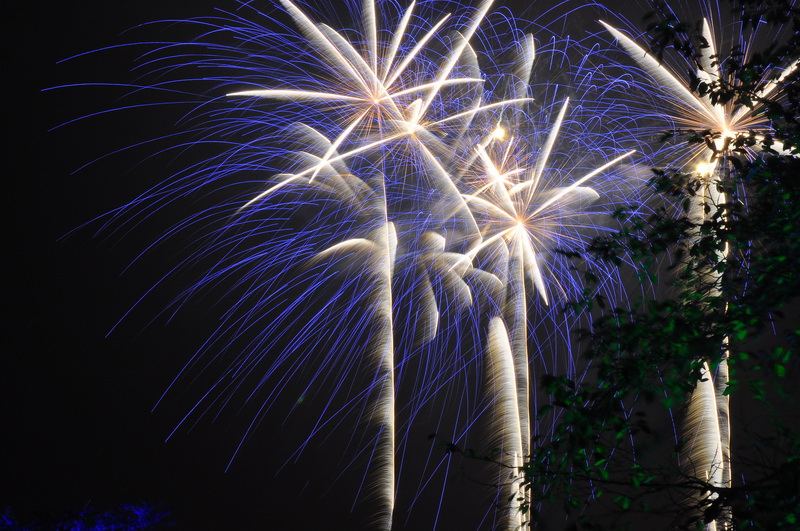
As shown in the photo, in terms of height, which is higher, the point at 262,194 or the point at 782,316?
the point at 262,194

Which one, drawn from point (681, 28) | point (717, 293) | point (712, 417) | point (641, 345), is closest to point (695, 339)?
point (641, 345)

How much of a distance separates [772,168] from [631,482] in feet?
8.96

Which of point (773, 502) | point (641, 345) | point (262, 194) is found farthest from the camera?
point (262, 194)

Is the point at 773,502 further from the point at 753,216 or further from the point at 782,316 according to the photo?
the point at 753,216

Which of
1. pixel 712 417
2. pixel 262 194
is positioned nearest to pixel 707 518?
pixel 712 417

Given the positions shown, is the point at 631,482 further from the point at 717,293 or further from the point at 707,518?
the point at 717,293

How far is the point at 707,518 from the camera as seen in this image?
459 cm

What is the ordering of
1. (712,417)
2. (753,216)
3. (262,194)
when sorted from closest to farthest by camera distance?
1. (753,216)
2. (712,417)
3. (262,194)

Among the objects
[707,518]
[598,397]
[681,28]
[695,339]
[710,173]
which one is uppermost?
[681,28]

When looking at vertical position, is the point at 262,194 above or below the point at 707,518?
above

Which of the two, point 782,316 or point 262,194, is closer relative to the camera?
point 782,316

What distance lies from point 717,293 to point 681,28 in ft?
7.51

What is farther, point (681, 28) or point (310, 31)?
point (310, 31)

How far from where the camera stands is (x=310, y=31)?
51.9 feet
